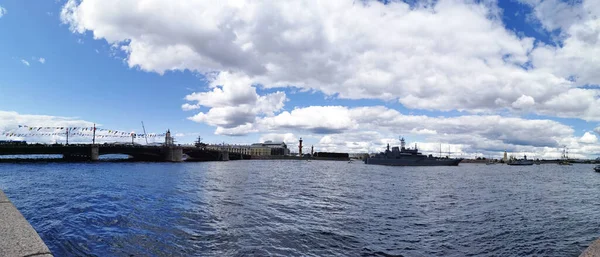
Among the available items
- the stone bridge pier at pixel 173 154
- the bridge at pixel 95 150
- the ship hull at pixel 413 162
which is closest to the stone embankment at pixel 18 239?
the bridge at pixel 95 150

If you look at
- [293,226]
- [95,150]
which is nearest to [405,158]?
[95,150]

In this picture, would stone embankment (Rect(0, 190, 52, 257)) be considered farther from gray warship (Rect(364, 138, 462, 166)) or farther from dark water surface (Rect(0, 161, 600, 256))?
gray warship (Rect(364, 138, 462, 166))

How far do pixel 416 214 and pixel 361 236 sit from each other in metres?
9.62

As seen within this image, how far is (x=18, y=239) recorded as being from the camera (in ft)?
18.3

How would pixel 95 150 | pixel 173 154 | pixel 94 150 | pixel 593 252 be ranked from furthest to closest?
pixel 173 154, pixel 95 150, pixel 94 150, pixel 593 252

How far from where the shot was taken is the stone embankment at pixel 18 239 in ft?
16.4

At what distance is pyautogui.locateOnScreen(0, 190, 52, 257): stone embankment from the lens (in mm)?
5000

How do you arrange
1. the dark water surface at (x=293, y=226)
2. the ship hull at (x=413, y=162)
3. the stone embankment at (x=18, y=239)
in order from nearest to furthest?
the stone embankment at (x=18, y=239)
the dark water surface at (x=293, y=226)
the ship hull at (x=413, y=162)

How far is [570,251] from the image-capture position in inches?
640

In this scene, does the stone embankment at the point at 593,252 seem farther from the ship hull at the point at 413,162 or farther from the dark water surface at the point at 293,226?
the ship hull at the point at 413,162

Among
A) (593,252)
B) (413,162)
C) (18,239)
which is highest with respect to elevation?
(18,239)

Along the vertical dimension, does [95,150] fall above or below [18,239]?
below

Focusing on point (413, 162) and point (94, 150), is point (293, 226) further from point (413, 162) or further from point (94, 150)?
point (413, 162)

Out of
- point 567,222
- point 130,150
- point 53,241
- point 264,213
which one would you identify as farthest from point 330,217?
point 130,150
